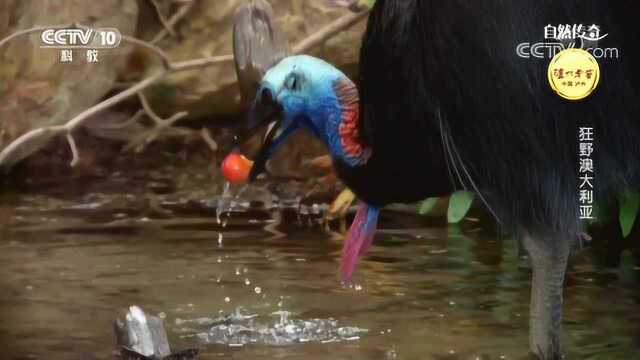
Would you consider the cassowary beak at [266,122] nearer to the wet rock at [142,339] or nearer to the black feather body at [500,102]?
the black feather body at [500,102]

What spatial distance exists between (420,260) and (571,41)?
0.57 meters

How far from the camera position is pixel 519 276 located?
129 inches

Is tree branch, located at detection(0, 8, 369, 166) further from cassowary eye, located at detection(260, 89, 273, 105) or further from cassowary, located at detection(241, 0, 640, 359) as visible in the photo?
cassowary, located at detection(241, 0, 640, 359)

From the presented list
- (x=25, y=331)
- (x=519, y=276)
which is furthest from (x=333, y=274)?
(x=25, y=331)

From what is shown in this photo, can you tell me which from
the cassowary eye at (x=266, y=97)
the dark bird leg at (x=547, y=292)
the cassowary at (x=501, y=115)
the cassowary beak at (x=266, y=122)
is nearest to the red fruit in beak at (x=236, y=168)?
the cassowary beak at (x=266, y=122)

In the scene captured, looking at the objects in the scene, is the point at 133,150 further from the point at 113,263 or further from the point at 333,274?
the point at 333,274

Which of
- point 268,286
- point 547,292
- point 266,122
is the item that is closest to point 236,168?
point 266,122

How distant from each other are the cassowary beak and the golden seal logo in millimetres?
559

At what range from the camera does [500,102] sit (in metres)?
3.10

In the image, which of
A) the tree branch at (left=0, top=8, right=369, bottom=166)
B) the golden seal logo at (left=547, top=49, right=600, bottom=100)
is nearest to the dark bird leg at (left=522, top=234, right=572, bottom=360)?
the golden seal logo at (left=547, top=49, right=600, bottom=100)

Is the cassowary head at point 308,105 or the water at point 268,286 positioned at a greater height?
the cassowary head at point 308,105

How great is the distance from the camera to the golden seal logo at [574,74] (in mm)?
3107

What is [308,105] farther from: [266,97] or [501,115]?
[501,115]

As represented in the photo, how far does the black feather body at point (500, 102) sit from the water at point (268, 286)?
0.62 feet
